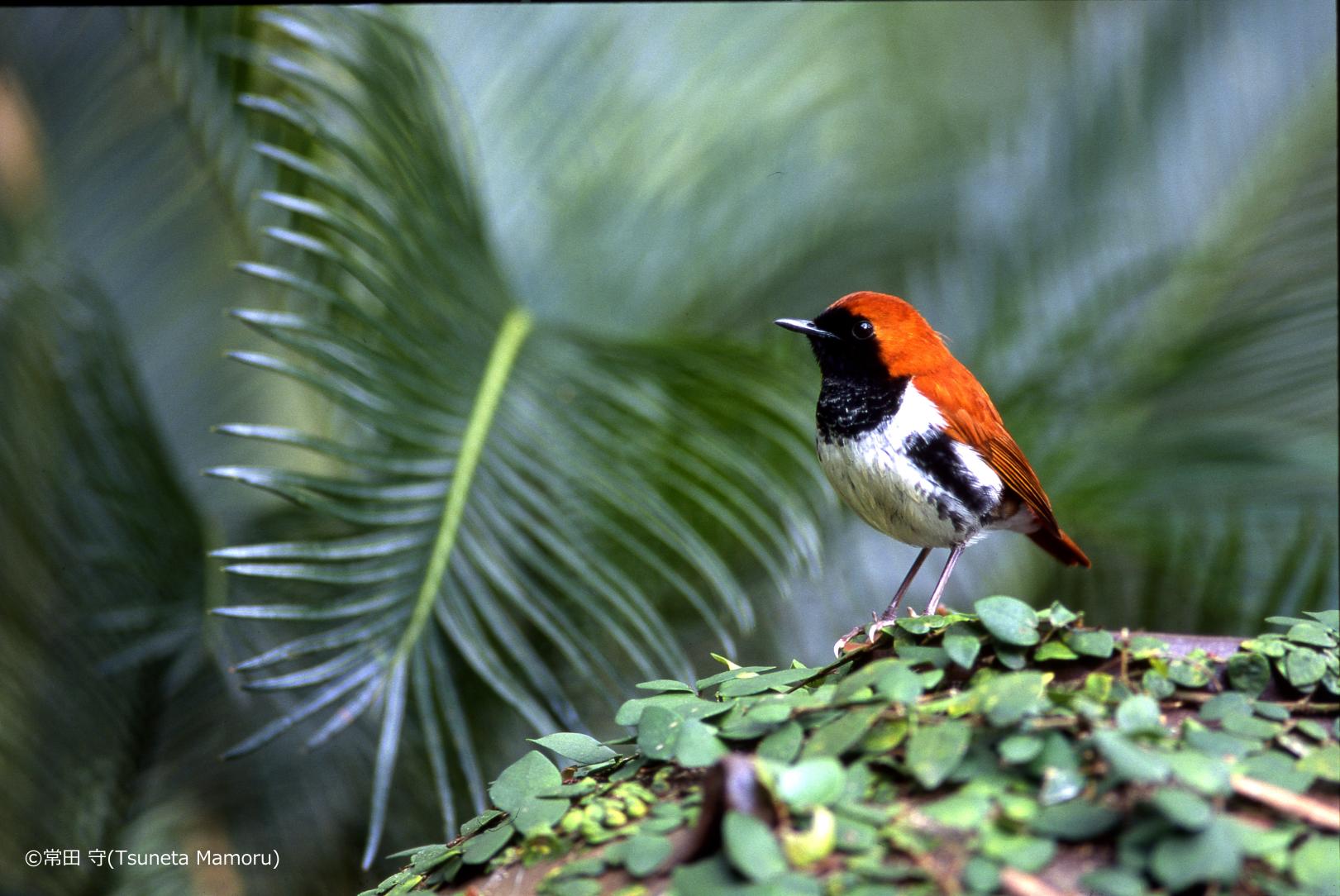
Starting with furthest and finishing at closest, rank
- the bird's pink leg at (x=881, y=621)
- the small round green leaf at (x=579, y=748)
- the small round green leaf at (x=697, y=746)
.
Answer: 1. the bird's pink leg at (x=881, y=621)
2. the small round green leaf at (x=579, y=748)
3. the small round green leaf at (x=697, y=746)

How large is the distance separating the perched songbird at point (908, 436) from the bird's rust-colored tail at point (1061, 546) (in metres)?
0.04

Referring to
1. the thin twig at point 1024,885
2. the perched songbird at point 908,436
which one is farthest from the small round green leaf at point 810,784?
the perched songbird at point 908,436

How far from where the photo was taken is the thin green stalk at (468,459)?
1.65 m

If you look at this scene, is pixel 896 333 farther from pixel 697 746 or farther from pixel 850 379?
pixel 697 746

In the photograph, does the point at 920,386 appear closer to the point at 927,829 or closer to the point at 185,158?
the point at 927,829

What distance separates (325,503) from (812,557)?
29.6 inches

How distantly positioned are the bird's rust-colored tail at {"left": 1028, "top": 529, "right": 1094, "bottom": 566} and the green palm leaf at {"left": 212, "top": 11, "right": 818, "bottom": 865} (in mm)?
373

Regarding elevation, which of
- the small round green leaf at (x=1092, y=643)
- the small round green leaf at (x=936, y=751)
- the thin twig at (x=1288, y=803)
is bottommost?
the thin twig at (x=1288, y=803)

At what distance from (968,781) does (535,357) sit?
134 centimetres

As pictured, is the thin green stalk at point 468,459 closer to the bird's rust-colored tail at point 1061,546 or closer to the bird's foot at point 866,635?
the bird's foot at point 866,635

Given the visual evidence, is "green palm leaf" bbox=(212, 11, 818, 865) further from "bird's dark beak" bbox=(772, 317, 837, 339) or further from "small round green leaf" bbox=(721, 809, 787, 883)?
"small round green leaf" bbox=(721, 809, 787, 883)

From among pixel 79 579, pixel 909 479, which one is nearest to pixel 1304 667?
pixel 909 479

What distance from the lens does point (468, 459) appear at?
179 centimetres

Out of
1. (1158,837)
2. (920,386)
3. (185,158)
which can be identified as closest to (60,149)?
(185,158)
